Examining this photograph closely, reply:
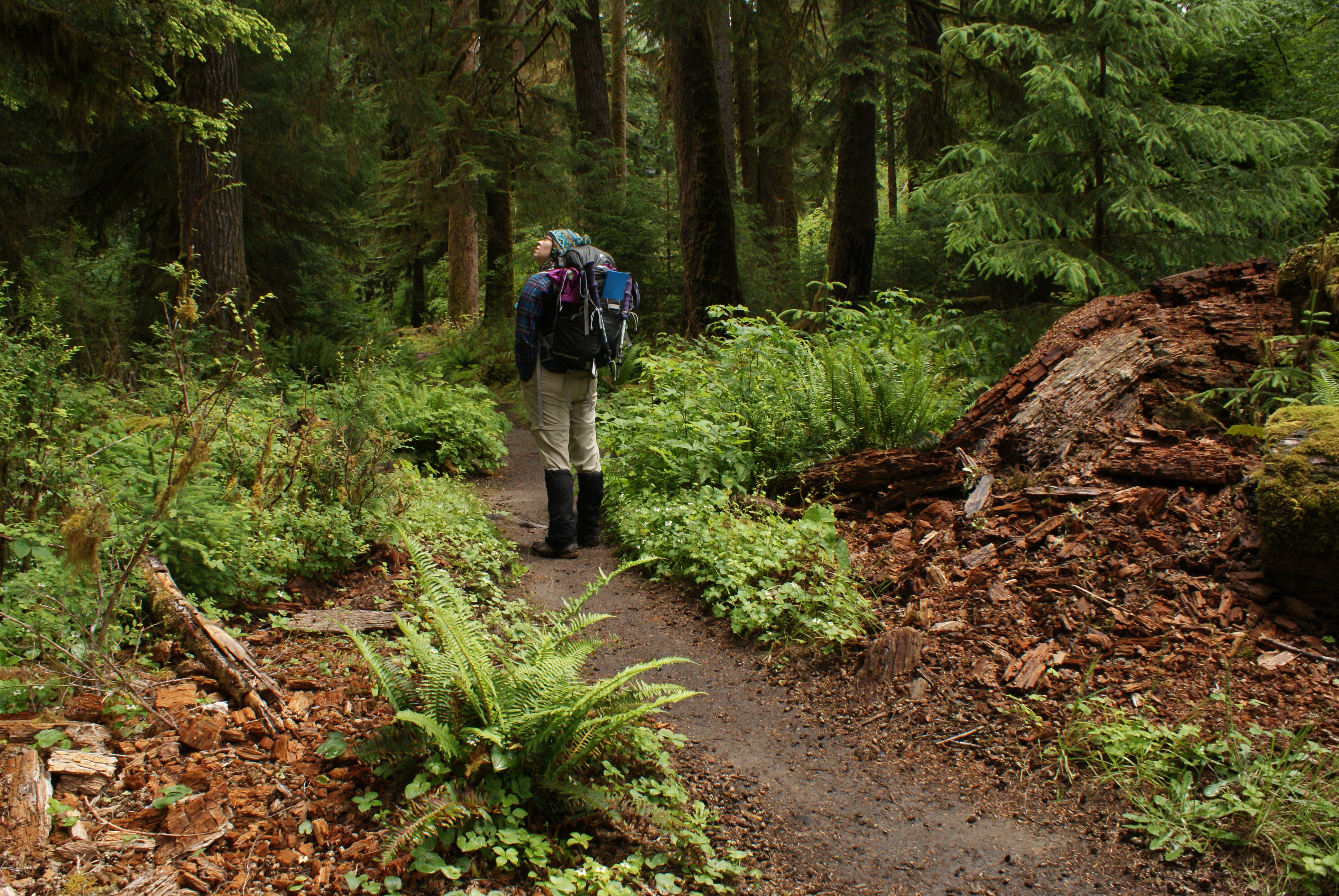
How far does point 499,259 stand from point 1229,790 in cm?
1606

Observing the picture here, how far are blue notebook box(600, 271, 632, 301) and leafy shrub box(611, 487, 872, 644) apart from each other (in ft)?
5.36

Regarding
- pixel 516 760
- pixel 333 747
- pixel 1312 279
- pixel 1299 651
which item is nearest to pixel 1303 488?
pixel 1299 651

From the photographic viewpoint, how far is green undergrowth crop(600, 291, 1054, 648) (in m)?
4.75

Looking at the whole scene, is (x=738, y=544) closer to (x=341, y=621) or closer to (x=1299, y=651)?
(x=341, y=621)

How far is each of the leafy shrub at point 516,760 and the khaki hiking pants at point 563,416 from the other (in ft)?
9.80

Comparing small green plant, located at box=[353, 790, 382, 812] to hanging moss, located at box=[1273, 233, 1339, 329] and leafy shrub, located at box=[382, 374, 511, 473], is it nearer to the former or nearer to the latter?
hanging moss, located at box=[1273, 233, 1339, 329]

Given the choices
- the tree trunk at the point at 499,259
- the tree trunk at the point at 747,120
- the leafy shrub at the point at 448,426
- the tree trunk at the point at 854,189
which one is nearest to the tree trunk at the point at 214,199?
A: the leafy shrub at the point at 448,426

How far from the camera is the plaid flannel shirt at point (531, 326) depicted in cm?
578

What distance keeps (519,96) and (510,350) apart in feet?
16.2

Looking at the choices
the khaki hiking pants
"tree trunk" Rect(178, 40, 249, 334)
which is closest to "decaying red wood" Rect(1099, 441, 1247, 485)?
the khaki hiking pants

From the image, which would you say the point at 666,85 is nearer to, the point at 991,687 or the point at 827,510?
the point at 827,510

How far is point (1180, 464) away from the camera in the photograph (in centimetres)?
439

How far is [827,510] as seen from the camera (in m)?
5.39

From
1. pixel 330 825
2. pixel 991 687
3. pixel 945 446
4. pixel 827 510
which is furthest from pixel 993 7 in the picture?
pixel 330 825
